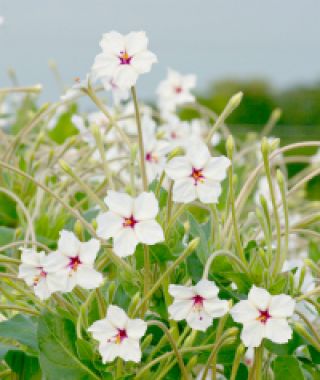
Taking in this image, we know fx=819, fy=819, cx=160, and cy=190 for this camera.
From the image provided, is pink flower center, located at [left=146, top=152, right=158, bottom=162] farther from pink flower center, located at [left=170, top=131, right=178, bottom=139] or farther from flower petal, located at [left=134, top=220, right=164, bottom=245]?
pink flower center, located at [left=170, top=131, right=178, bottom=139]

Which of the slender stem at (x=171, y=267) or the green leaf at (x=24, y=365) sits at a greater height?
the slender stem at (x=171, y=267)

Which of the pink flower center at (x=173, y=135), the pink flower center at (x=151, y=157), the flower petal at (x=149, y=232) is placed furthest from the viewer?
the pink flower center at (x=173, y=135)

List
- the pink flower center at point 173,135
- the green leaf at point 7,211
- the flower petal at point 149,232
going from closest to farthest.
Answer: the flower petal at point 149,232 → the green leaf at point 7,211 → the pink flower center at point 173,135

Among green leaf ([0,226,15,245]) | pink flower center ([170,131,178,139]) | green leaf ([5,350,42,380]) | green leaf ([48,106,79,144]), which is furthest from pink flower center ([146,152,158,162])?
green leaf ([48,106,79,144])

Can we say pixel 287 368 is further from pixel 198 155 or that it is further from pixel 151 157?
pixel 151 157

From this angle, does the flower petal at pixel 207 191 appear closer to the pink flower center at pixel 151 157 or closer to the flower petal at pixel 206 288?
the flower petal at pixel 206 288

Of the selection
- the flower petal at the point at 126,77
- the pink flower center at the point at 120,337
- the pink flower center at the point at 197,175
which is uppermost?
the flower petal at the point at 126,77

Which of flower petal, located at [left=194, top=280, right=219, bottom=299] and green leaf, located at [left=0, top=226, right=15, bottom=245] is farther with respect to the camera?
green leaf, located at [left=0, top=226, right=15, bottom=245]

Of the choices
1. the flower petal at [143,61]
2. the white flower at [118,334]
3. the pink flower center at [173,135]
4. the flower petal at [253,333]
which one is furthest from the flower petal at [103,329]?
the pink flower center at [173,135]
